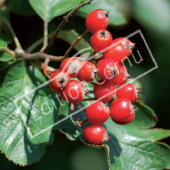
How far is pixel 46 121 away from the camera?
77.6 inches

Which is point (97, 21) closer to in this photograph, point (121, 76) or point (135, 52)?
point (121, 76)

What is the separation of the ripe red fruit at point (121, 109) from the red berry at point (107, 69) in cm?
15

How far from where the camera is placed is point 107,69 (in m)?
1.53

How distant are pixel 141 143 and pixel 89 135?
664 millimetres

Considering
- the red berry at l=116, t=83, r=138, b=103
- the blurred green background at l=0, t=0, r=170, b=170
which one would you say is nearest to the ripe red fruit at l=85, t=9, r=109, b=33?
the red berry at l=116, t=83, r=138, b=103

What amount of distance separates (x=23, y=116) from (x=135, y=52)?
118 centimetres

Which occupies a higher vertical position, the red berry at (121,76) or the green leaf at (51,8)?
the green leaf at (51,8)

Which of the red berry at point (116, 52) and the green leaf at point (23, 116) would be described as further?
the green leaf at point (23, 116)

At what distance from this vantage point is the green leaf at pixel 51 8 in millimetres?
2096

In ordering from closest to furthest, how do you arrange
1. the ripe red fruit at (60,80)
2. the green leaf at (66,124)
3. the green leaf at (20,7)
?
the ripe red fruit at (60,80) → the green leaf at (66,124) → the green leaf at (20,7)

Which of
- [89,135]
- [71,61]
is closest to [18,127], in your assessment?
[89,135]

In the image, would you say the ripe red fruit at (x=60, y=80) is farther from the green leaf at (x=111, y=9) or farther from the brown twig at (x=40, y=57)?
the green leaf at (x=111, y=9)

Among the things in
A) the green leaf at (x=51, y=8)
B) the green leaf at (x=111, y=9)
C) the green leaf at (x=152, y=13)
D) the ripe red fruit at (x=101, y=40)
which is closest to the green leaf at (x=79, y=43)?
the green leaf at (x=51, y=8)

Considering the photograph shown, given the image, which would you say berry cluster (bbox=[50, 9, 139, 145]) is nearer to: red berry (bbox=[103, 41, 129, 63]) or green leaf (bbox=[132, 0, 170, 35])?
red berry (bbox=[103, 41, 129, 63])
